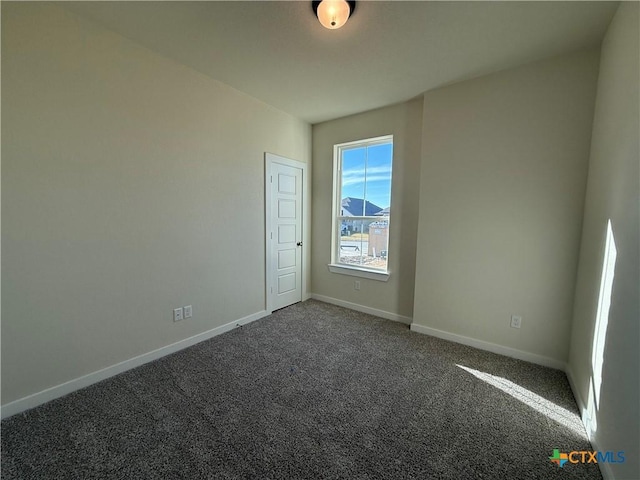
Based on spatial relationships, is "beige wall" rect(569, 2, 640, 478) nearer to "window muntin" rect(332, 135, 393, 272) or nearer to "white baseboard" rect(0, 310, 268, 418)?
"window muntin" rect(332, 135, 393, 272)

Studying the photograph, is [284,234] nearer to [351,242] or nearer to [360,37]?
[351,242]

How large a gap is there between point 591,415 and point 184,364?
295cm

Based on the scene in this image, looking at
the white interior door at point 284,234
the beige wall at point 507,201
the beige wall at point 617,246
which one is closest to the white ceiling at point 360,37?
A: the beige wall at point 507,201

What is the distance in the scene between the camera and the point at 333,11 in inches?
66.3

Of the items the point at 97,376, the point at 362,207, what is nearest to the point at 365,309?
the point at 362,207

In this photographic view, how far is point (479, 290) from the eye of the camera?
8.78ft

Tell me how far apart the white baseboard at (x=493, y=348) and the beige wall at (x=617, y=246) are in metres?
0.25

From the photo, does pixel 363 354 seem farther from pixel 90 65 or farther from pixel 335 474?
pixel 90 65

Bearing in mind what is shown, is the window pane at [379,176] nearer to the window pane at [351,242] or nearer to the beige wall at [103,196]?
the window pane at [351,242]

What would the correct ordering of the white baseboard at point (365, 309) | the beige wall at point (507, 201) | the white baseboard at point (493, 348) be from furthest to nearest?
the white baseboard at point (365, 309) → the white baseboard at point (493, 348) → the beige wall at point (507, 201)

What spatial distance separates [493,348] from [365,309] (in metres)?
1.51

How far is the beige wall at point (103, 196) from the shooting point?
1.70m

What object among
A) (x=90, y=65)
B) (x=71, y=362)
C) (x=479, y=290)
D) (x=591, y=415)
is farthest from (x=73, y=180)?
(x=591, y=415)

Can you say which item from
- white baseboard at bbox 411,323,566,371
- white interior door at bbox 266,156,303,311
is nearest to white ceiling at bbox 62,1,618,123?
white interior door at bbox 266,156,303,311
